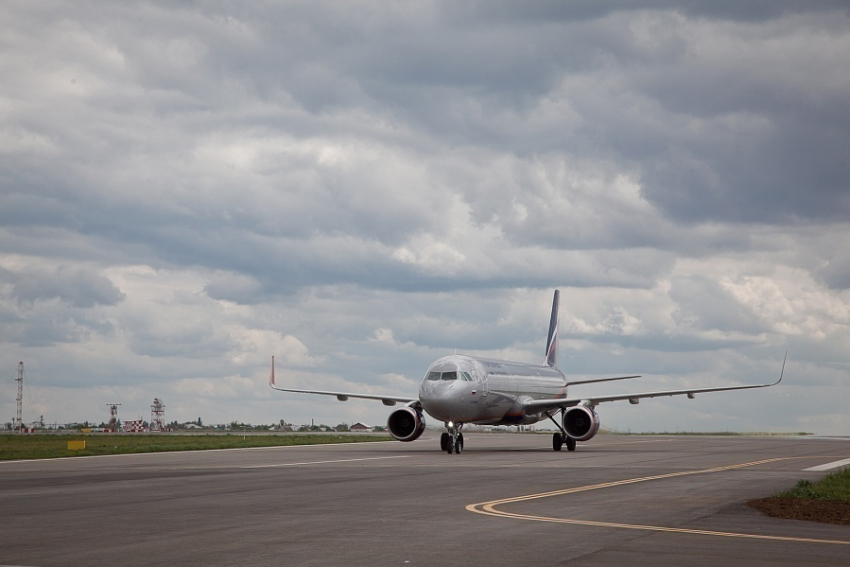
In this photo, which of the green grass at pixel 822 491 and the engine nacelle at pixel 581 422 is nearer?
the green grass at pixel 822 491

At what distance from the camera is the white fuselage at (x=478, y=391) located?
144 ft

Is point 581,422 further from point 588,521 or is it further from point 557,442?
point 588,521

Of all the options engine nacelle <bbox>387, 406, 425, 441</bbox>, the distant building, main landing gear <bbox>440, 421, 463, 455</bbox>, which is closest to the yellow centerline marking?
main landing gear <bbox>440, 421, 463, 455</bbox>

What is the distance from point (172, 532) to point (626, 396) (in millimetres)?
38593

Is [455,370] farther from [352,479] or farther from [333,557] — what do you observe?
[333,557]

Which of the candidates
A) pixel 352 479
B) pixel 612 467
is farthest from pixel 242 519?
pixel 612 467

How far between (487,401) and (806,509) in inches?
1108

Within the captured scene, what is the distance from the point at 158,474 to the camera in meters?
30.7

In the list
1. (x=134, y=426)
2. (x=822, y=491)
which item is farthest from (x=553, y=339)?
(x=134, y=426)

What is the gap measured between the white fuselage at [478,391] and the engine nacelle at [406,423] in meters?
2.74

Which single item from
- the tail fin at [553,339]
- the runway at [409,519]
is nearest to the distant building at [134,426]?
the tail fin at [553,339]

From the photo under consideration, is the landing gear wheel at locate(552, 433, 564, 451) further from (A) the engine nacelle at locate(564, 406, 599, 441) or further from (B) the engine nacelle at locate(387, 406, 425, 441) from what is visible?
(B) the engine nacelle at locate(387, 406, 425, 441)

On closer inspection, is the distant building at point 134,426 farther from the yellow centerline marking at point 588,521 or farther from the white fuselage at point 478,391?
the yellow centerline marking at point 588,521

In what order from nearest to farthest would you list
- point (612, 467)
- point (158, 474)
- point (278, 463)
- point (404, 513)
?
1. point (404, 513)
2. point (158, 474)
3. point (612, 467)
4. point (278, 463)
